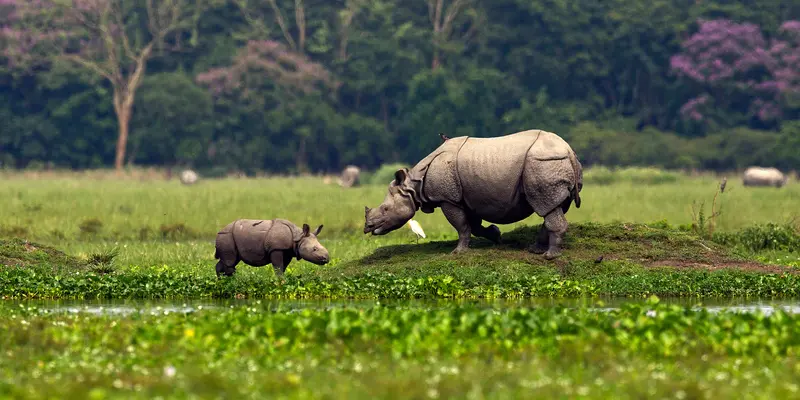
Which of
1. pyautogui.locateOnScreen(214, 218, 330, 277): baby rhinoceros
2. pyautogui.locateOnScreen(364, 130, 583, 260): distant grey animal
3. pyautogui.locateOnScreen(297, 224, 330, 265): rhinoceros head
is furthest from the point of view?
pyautogui.locateOnScreen(364, 130, 583, 260): distant grey animal

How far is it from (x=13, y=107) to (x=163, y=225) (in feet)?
122

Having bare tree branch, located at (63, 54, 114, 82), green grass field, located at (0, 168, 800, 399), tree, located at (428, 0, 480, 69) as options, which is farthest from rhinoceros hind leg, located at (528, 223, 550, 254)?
tree, located at (428, 0, 480, 69)

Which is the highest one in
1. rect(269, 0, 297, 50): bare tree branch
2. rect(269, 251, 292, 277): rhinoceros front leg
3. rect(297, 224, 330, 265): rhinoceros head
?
rect(269, 0, 297, 50): bare tree branch

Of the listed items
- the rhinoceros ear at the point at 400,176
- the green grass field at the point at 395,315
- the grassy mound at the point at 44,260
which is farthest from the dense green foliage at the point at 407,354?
the rhinoceros ear at the point at 400,176

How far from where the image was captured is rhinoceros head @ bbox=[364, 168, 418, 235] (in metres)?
20.3

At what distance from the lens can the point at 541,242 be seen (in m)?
20.2

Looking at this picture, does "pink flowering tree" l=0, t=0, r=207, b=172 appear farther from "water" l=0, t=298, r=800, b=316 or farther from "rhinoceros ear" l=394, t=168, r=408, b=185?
"water" l=0, t=298, r=800, b=316

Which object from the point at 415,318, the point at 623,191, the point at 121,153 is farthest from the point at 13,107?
the point at 415,318

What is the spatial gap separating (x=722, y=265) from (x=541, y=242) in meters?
2.67

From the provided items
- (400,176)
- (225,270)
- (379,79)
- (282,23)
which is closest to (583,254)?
(400,176)

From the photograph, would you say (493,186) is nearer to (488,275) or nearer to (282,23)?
(488,275)

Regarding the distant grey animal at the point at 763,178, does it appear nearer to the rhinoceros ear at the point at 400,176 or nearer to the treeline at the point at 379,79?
the treeline at the point at 379,79

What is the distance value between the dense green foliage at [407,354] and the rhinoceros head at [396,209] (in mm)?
6136

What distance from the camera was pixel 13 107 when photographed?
6334 cm
